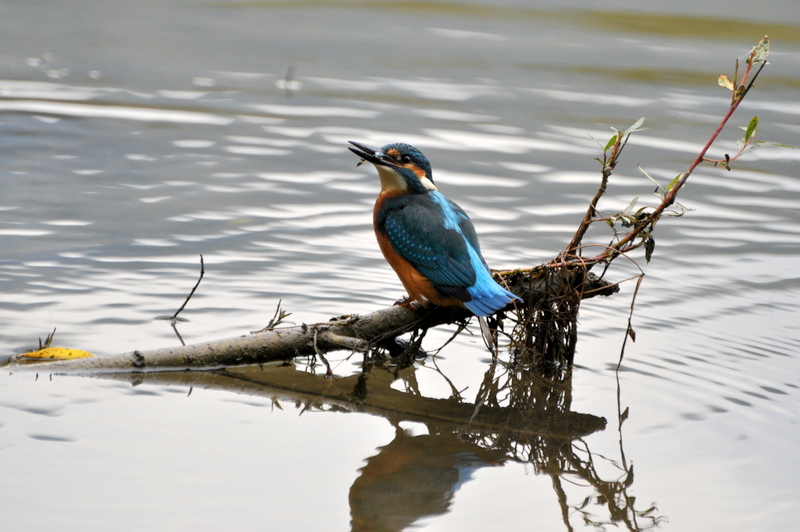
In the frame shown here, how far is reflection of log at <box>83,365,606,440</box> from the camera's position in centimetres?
410

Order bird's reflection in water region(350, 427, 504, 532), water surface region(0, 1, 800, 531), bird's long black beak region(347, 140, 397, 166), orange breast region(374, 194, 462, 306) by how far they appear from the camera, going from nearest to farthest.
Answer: bird's reflection in water region(350, 427, 504, 532) < water surface region(0, 1, 800, 531) < orange breast region(374, 194, 462, 306) < bird's long black beak region(347, 140, 397, 166)

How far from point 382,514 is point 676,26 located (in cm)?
1180

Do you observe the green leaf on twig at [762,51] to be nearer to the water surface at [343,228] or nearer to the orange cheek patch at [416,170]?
the water surface at [343,228]

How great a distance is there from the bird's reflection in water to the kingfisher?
2.09ft

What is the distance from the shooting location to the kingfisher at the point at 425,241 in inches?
165

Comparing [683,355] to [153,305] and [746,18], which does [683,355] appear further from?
[746,18]

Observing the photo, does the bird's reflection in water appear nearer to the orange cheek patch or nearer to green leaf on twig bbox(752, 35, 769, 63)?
the orange cheek patch

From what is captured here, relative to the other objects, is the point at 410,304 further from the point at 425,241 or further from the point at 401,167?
the point at 401,167

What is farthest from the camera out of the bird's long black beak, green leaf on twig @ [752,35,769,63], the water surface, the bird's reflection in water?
the bird's long black beak

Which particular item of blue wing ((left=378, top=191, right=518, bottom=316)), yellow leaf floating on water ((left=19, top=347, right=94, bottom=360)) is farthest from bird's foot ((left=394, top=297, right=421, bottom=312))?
yellow leaf floating on water ((left=19, top=347, right=94, bottom=360))

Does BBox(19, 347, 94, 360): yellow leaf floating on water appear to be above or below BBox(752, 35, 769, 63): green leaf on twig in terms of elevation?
below

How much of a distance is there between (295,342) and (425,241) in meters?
0.77

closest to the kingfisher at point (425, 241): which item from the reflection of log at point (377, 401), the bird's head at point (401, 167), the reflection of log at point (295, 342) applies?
the bird's head at point (401, 167)

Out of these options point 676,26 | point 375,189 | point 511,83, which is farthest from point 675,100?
point 375,189
